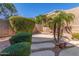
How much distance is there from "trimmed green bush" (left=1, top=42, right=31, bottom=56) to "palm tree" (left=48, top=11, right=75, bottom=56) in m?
0.35

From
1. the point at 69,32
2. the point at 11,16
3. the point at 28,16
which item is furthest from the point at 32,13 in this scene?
the point at 69,32

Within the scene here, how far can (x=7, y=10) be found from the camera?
8.77ft

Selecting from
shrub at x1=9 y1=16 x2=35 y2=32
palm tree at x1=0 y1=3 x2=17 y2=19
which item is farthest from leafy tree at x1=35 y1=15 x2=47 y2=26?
palm tree at x1=0 y1=3 x2=17 y2=19

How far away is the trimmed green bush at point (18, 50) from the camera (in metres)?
2.53

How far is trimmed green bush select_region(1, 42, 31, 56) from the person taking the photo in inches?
99.7

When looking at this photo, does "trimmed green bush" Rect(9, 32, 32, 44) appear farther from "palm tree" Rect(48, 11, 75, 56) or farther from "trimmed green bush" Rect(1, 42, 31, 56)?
"palm tree" Rect(48, 11, 75, 56)

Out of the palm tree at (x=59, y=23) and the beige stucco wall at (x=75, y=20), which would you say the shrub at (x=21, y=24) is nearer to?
the palm tree at (x=59, y=23)

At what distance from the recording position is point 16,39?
2.61 m

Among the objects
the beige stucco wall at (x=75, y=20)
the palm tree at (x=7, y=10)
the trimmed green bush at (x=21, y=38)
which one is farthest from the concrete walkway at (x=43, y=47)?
the palm tree at (x=7, y=10)

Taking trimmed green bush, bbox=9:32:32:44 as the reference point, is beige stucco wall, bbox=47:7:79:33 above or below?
above

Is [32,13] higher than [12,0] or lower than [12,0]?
lower

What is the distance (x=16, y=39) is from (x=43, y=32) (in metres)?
0.34

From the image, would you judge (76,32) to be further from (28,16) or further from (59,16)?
(28,16)

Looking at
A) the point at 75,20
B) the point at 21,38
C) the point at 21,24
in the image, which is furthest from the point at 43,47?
the point at 75,20
